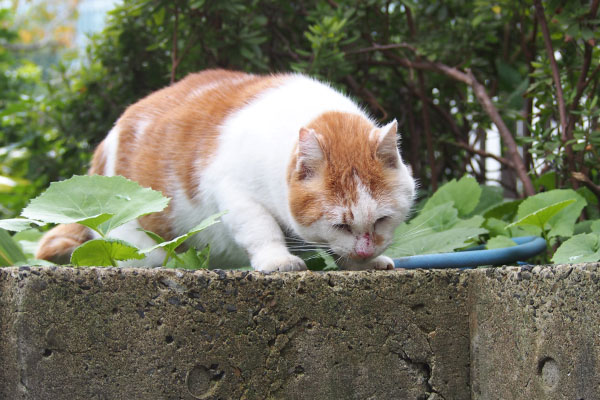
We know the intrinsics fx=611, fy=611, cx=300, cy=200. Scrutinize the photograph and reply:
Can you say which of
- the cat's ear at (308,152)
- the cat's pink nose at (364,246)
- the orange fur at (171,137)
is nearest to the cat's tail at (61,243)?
the orange fur at (171,137)

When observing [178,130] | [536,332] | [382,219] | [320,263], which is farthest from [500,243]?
[178,130]

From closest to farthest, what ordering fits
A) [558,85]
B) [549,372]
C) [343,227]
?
[549,372] < [343,227] < [558,85]

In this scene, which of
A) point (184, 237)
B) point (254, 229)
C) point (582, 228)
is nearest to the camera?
point (184, 237)

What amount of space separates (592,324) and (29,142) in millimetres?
3339

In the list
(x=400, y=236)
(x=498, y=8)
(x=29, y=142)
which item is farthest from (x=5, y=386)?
(x=29, y=142)

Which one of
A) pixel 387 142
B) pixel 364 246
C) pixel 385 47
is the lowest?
pixel 364 246

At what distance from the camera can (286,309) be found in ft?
3.95

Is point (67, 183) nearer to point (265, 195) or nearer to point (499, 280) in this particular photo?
point (265, 195)

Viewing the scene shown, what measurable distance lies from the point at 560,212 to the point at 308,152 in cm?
77

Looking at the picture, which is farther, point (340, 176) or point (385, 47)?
point (385, 47)

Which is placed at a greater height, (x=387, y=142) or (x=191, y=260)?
(x=387, y=142)

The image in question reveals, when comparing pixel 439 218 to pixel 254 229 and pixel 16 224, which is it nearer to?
pixel 254 229

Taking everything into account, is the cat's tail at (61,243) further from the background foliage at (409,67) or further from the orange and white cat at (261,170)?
the background foliage at (409,67)

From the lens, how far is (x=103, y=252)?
4.55 feet
